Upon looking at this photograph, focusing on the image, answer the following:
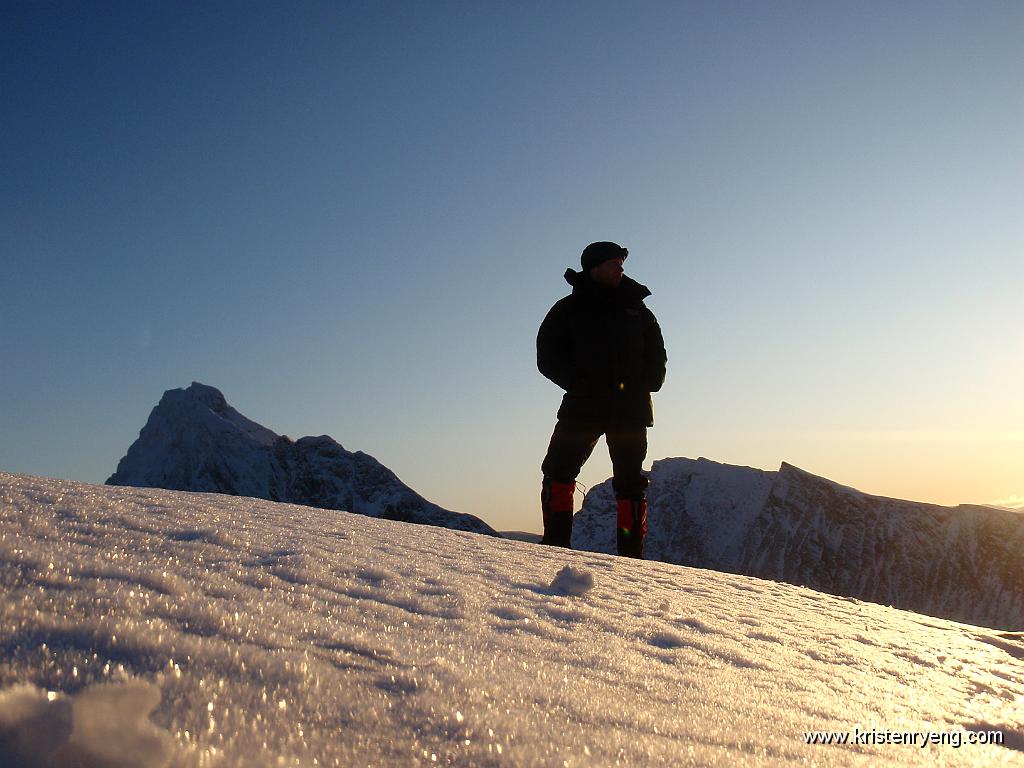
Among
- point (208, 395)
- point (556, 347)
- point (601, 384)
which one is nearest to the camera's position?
point (601, 384)

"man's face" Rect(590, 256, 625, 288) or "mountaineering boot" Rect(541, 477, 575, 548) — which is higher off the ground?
"man's face" Rect(590, 256, 625, 288)

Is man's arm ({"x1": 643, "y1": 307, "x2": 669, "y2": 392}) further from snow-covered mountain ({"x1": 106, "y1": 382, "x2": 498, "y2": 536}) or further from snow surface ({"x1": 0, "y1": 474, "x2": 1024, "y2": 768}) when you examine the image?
snow-covered mountain ({"x1": 106, "y1": 382, "x2": 498, "y2": 536})

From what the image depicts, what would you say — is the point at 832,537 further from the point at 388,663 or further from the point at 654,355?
the point at 388,663

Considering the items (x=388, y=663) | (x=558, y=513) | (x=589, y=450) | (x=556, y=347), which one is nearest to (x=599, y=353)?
(x=556, y=347)

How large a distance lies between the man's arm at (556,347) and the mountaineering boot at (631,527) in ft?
3.94

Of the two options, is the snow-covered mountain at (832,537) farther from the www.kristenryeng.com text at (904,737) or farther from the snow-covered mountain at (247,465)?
the www.kristenryeng.com text at (904,737)

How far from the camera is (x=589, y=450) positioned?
20.3ft

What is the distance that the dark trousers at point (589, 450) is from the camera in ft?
19.8

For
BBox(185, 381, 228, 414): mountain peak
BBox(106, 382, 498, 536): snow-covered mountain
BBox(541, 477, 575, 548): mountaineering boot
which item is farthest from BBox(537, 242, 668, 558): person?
BBox(185, 381, 228, 414): mountain peak

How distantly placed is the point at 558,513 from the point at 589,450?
695mm

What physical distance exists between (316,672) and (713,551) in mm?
135857

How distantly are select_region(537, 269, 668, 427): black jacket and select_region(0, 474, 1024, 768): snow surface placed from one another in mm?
3017

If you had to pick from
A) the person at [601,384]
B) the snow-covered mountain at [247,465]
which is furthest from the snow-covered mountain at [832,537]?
the person at [601,384]

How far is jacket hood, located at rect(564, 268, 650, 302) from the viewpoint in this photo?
251 inches
